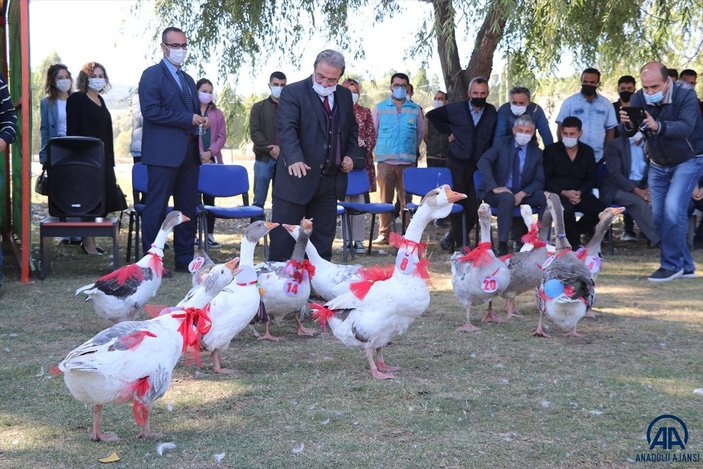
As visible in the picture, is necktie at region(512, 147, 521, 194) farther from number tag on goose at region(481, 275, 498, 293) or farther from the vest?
number tag on goose at region(481, 275, 498, 293)

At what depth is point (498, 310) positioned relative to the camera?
8.48 meters

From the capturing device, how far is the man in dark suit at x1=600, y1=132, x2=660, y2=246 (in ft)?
36.9

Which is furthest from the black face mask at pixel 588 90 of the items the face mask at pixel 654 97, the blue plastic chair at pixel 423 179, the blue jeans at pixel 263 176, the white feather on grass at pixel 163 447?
the white feather on grass at pixel 163 447

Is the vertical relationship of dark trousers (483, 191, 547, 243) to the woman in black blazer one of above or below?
below

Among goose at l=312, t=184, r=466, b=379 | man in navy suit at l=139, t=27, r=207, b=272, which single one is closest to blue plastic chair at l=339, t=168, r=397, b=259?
man in navy suit at l=139, t=27, r=207, b=272

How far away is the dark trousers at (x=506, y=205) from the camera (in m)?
10.8

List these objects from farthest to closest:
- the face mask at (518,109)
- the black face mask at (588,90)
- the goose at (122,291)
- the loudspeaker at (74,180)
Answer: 1. the black face mask at (588,90)
2. the face mask at (518,109)
3. the loudspeaker at (74,180)
4. the goose at (122,291)

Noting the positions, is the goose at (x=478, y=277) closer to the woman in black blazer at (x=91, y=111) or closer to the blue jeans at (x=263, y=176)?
the woman in black blazer at (x=91, y=111)

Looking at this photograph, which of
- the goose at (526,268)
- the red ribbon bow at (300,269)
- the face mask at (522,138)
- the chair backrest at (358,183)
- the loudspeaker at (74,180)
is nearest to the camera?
the red ribbon bow at (300,269)

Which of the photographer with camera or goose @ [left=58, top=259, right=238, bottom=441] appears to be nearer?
goose @ [left=58, top=259, right=238, bottom=441]

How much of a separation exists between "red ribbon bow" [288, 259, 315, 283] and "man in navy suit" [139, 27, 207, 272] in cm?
306

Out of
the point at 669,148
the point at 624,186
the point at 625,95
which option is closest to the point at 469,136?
the point at 624,186

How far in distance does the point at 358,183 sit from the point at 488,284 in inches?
188

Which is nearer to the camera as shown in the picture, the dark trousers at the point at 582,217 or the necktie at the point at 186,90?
the necktie at the point at 186,90
